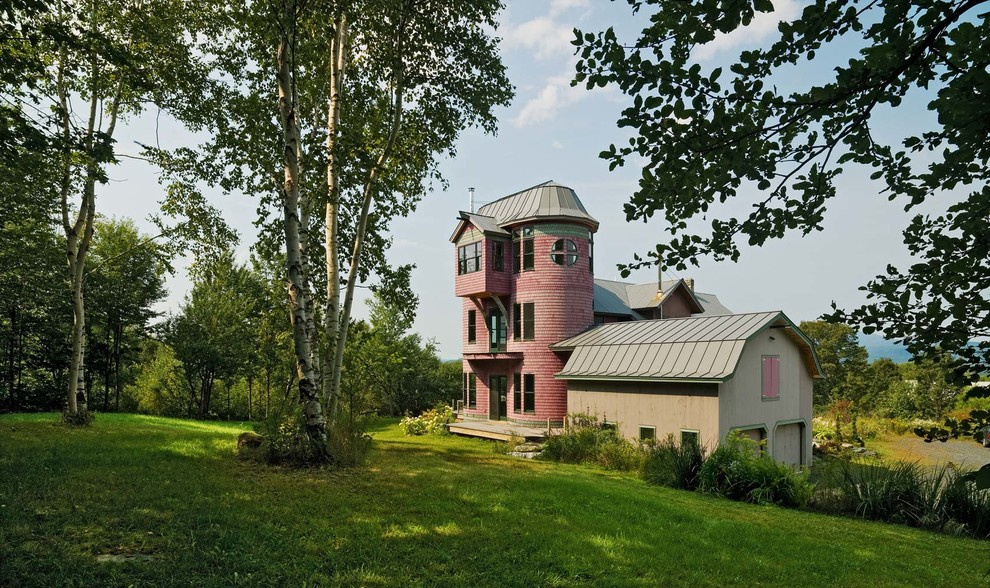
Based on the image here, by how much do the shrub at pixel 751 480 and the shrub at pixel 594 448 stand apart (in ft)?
11.0

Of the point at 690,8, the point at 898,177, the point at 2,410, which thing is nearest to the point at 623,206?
the point at 690,8

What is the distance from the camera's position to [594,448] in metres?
17.1

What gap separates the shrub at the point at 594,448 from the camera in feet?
51.9

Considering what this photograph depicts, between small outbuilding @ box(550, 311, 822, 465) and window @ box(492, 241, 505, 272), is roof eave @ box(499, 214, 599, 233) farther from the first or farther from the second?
small outbuilding @ box(550, 311, 822, 465)

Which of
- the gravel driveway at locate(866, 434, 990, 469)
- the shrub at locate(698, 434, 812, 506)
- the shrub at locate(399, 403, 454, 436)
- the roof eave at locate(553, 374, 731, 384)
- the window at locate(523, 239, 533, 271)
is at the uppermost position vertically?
the window at locate(523, 239, 533, 271)

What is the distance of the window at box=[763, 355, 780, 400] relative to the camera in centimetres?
1783

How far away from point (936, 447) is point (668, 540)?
25.3m

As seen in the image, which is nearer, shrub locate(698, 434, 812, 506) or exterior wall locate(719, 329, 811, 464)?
shrub locate(698, 434, 812, 506)

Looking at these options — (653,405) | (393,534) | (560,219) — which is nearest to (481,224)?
(560,219)

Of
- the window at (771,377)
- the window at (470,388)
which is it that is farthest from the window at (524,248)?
the window at (771,377)

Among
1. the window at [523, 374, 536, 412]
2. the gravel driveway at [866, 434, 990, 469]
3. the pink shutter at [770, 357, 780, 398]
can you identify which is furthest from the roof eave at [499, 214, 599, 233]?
the gravel driveway at [866, 434, 990, 469]

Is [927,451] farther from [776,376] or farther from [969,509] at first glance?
[969,509]

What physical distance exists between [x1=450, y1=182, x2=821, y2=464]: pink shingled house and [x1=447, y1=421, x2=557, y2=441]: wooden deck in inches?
20.6

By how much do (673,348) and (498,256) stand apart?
9394 millimetres
